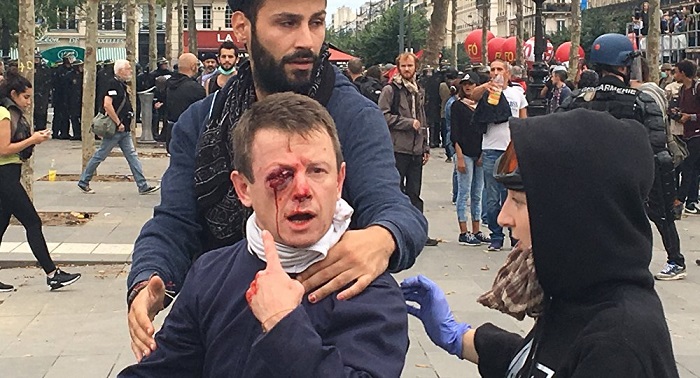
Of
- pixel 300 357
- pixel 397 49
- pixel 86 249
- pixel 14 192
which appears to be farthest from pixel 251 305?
pixel 397 49

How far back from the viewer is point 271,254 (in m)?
2.06

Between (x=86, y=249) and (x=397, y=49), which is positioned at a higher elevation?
(x=397, y=49)

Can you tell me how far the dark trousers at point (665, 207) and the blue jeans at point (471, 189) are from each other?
8.12 feet

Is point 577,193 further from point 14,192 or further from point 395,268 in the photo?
point 14,192

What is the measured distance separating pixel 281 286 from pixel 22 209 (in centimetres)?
761

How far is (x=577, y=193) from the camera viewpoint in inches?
85.4

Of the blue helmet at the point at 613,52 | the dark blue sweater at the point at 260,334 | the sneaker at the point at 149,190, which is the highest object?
the blue helmet at the point at 613,52

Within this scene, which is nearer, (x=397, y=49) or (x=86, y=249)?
(x=86, y=249)

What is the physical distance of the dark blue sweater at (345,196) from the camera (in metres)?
2.50

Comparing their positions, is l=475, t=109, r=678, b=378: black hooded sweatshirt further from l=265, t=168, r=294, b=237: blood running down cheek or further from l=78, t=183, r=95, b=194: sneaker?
l=78, t=183, r=95, b=194: sneaker

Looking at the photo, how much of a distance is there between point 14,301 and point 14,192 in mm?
1052

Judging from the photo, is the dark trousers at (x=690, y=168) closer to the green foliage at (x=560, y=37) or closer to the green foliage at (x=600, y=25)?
the green foliage at (x=600, y=25)

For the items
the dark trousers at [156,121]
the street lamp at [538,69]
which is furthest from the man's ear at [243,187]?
the dark trousers at [156,121]

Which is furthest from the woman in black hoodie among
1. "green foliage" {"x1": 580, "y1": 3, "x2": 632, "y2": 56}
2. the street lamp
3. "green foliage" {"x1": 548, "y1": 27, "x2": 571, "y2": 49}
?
"green foliage" {"x1": 548, "y1": 27, "x2": 571, "y2": 49}
